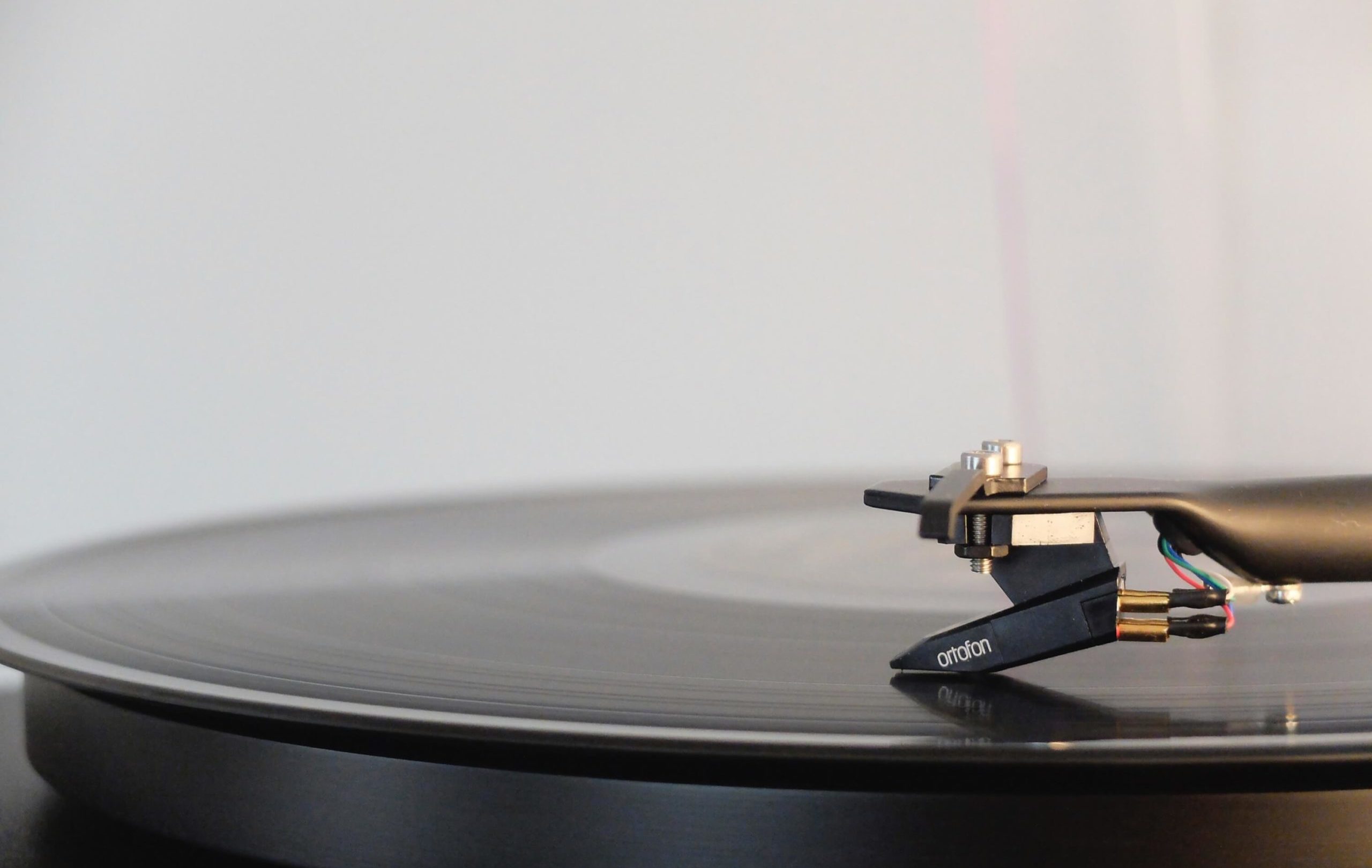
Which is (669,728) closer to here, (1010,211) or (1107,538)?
(1107,538)

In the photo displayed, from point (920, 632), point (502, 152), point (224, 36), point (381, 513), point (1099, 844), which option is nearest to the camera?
point (1099, 844)

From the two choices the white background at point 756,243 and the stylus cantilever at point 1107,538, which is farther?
the white background at point 756,243

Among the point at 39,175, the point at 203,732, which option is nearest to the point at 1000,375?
the point at 39,175

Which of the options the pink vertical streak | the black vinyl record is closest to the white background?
the pink vertical streak

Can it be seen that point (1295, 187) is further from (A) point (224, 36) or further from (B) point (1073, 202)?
(A) point (224, 36)

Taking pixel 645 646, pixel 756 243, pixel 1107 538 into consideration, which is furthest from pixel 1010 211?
pixel 1107 538

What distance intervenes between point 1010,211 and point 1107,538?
200 centimetres

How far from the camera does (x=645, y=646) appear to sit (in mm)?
802

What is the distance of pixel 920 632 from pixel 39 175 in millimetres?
1579

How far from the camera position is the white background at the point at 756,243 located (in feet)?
7.20

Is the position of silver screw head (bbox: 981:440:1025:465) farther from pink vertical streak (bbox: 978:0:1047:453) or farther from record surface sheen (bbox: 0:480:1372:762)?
pink vertical streak (bbox: 978:0:1047:453)

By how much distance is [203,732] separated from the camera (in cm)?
63

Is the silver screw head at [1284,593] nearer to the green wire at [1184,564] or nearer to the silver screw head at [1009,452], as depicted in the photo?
the green wire at [1184,564]

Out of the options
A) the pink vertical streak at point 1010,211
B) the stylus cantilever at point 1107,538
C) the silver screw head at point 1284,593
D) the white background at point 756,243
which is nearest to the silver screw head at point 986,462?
the stylus cantilever at point 1107,538
